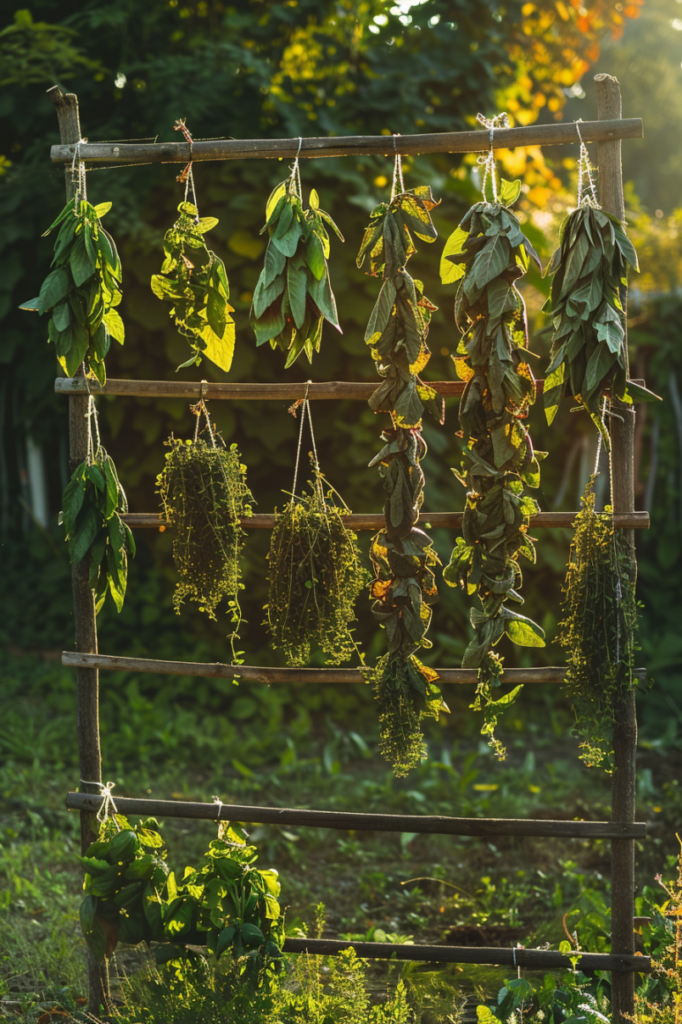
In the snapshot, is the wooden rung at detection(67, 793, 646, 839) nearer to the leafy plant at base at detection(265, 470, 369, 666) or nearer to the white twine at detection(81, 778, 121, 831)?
the white twine at detection(81, 778, 121, 831)

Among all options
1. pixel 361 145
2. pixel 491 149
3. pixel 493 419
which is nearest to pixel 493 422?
pixel 493 419

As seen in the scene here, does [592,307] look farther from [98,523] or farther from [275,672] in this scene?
[98,523]

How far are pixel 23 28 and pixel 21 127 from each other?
20.8 inches

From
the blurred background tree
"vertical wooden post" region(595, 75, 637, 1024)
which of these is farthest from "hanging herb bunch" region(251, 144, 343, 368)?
the blurred background tree

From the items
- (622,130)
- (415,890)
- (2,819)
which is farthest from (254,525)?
(2,819)

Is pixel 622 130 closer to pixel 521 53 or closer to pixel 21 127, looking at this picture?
pixel 521 53

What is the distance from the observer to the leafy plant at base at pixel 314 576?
8.16 feet

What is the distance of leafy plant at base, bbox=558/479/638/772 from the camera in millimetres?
2424

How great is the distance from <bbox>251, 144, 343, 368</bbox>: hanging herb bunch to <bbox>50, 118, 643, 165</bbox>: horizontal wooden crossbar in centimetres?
14

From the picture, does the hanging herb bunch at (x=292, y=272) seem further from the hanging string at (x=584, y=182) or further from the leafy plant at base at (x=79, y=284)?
the hanging string at (x=584, y=182)

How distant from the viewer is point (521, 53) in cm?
537

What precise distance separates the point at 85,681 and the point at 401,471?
126 cm

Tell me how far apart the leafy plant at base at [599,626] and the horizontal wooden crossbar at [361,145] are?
96 centimetres

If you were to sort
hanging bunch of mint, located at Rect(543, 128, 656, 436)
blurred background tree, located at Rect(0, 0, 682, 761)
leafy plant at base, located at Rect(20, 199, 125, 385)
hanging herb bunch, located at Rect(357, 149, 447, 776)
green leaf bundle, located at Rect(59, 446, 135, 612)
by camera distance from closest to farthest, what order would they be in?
hanging bunch of mint, located at Rect(543, 128, 656, 436)
hanging herb bunch, located at Rect(357, 149, 447, 776)
leafy plant at base, located at Rect(20, 199, 125, 385)
green leaf bundle, located at Rect(59, 446, 135, 612)
blurred background tree, located at Rect(0, 0, 682, 761)
